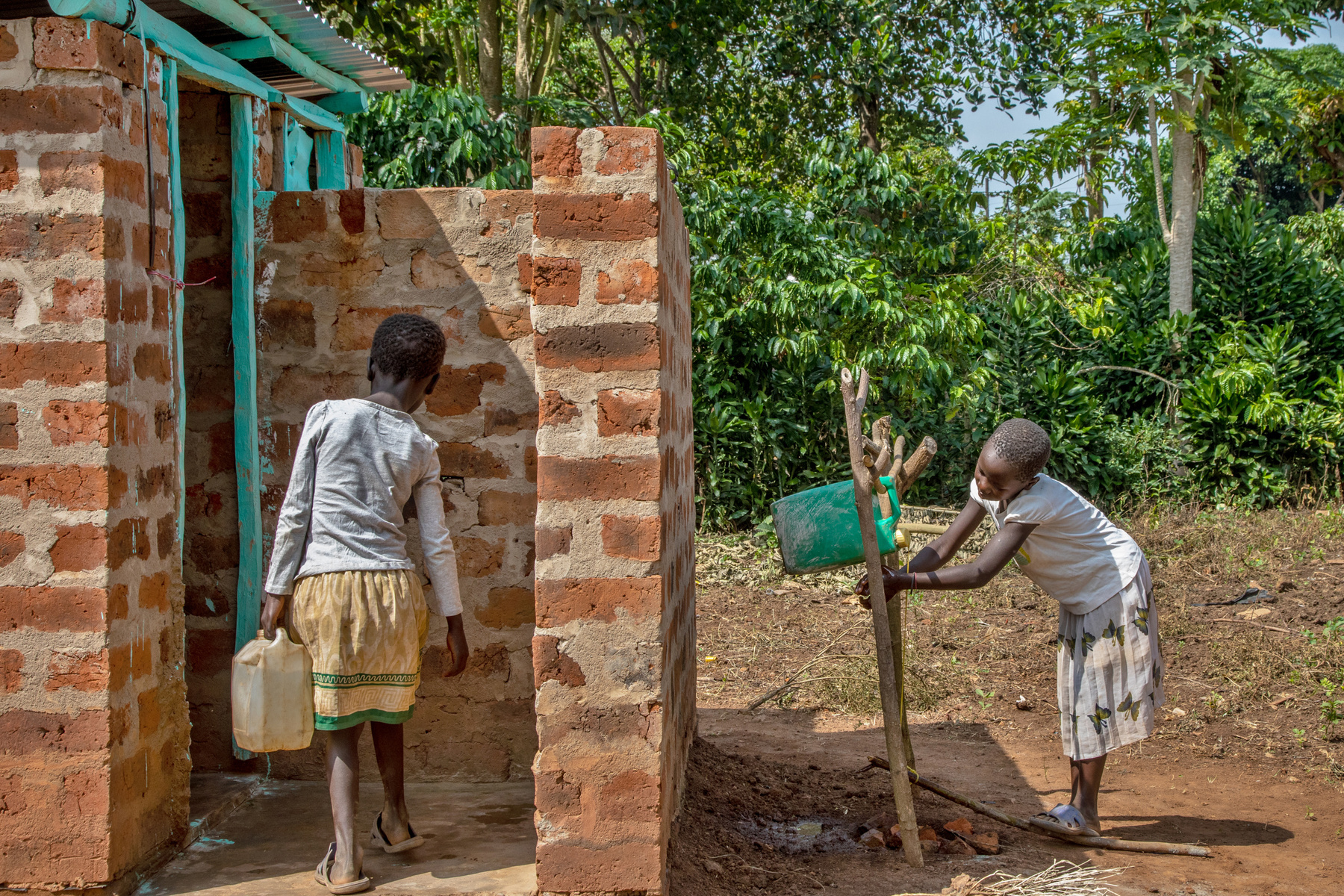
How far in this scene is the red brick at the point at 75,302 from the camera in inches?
107

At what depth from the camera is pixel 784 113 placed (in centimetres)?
1290

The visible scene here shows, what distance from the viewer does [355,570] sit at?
2.75m

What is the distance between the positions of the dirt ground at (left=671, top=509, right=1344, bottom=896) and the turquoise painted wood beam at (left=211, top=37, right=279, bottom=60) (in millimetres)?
2964

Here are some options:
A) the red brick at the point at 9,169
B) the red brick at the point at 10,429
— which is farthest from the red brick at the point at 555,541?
the red brick at the point at 9,169

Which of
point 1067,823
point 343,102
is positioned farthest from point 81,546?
point 1067,823

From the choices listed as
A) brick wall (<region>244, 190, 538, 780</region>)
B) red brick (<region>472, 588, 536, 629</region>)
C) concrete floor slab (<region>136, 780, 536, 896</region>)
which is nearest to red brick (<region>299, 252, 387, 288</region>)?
brick wall (<region>244, 190, 538, 780</region>)

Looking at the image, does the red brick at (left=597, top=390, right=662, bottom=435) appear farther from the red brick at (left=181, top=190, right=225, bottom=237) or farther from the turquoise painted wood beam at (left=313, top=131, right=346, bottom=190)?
the turquoise painted wood beam at (left=313, top=131, right=346, bottom=190)

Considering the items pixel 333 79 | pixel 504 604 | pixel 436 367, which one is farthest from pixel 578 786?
pixel 333 79

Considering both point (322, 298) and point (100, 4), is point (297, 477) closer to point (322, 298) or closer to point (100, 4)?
point (322, 298)

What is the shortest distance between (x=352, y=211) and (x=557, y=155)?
1.07m

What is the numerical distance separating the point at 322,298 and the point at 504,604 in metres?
1.19

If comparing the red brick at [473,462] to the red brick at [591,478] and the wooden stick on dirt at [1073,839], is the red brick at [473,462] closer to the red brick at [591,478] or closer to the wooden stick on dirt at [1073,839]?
the red brick at [591,478]

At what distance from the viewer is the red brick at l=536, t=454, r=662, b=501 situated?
2727mm

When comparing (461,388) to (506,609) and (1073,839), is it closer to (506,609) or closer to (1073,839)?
(506,609)
